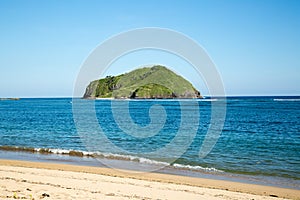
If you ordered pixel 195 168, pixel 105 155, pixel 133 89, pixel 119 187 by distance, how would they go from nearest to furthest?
1. pixel 119 187
2. pixel 195 168
3. pixel 105 155
4. pixel 133 89

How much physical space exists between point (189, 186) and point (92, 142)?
A: 15.7 m

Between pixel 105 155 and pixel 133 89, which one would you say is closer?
pixel 105 155

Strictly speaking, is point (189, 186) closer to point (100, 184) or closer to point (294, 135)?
point (100, 184)

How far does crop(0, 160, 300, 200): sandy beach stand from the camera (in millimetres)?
10109

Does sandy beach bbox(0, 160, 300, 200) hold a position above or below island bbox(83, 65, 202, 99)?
below

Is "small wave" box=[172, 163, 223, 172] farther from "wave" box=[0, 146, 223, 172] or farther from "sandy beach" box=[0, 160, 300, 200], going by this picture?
"sandy beach" box=[0, 160, 300, 200]

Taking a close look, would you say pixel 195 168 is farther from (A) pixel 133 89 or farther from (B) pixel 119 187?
(A) pixel 133 89

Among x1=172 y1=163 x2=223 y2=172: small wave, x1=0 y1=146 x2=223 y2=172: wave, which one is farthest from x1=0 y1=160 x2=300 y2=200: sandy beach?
x1=0 y1=146 x2=223 y2=172: wave

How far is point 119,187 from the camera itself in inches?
453

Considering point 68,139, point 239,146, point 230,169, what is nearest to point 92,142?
point 68,139

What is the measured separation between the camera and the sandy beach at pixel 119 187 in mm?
10109

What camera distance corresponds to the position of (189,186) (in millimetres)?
12344

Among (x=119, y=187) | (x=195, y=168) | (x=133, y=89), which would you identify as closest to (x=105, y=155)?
(x=195, y=168)

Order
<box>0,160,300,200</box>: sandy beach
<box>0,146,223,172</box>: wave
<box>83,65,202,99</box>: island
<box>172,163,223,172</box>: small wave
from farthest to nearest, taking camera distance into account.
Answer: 1. <box>83,65,202,99</box>: island
2. <box>0,146,223,172</box>: wave
3. <box>172,163,223,172</box>: small wave
4. <box>0,160,300,200</box>: sandy beach
